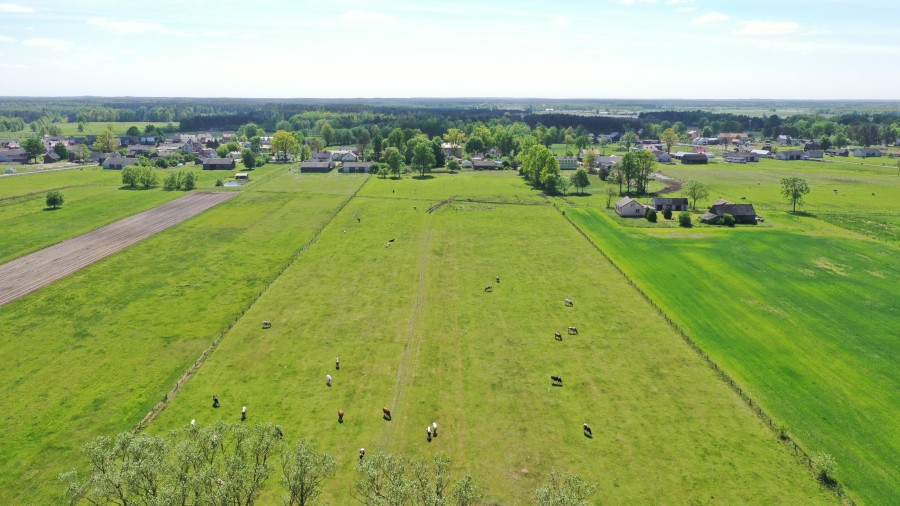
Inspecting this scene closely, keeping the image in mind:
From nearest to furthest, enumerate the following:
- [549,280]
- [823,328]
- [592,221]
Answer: [823,328], [549,280], [592,221]

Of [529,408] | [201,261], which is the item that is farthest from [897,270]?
[201,261]

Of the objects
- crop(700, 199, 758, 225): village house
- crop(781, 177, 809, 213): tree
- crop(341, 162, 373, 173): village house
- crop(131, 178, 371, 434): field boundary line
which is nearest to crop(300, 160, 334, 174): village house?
crop(341, 162, 373, 173): village house

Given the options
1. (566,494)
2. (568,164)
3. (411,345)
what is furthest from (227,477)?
(568,164)

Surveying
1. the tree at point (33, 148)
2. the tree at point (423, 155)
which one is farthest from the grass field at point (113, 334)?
the tree at point (33, 148)

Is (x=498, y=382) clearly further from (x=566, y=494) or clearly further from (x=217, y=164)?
(x=217, y=164)

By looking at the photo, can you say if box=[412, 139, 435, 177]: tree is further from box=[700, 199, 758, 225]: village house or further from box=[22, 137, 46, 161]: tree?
box=[22, 137, 46, 161]: tree

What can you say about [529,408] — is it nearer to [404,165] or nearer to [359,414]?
[359,414]
